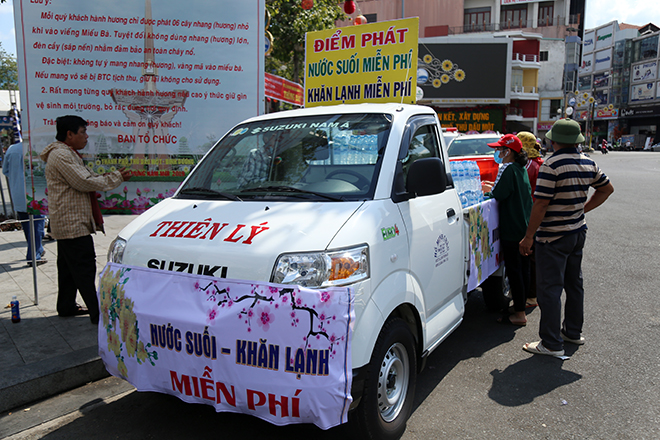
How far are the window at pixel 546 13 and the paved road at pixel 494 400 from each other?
6851cm

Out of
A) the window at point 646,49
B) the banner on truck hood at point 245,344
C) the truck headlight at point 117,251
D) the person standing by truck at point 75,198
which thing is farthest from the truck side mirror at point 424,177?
the window at point 646,49

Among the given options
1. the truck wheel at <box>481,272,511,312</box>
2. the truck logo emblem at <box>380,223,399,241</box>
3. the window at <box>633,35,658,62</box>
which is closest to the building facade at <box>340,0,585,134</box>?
the window at <box>633,35,658,62</box>

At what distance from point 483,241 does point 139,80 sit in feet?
13.1

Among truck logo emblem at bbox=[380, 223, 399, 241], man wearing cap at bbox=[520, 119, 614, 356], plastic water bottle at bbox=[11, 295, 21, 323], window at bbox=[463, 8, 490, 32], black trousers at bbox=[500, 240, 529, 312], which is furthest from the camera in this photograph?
window at bbox=[463, 8, 490, 32]

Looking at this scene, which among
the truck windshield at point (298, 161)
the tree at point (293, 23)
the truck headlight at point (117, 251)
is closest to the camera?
the truck headlight at point (117, 251)

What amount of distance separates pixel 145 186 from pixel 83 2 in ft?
6.63

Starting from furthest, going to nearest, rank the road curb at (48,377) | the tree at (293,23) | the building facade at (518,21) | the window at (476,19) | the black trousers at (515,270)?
the window at (476,19)
the building facade at (518,21)
the tree at (293,23)
the black trousers at (515,270)
the road curb at (48,377)

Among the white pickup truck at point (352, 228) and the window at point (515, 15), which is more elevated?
the window at point (515, 15)

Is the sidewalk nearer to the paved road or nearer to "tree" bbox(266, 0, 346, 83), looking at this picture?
the paved road

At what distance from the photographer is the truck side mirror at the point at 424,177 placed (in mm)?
3133

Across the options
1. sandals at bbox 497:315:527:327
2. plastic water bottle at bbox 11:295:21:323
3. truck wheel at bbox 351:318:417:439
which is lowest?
sandals at bbox 497:315:527:327

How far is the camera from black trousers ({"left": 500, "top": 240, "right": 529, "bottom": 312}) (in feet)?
16.6

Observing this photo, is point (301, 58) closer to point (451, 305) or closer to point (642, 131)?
point (451, 305)

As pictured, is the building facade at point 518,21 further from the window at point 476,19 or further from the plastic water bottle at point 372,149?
the plastic water bottle at point 372,149
